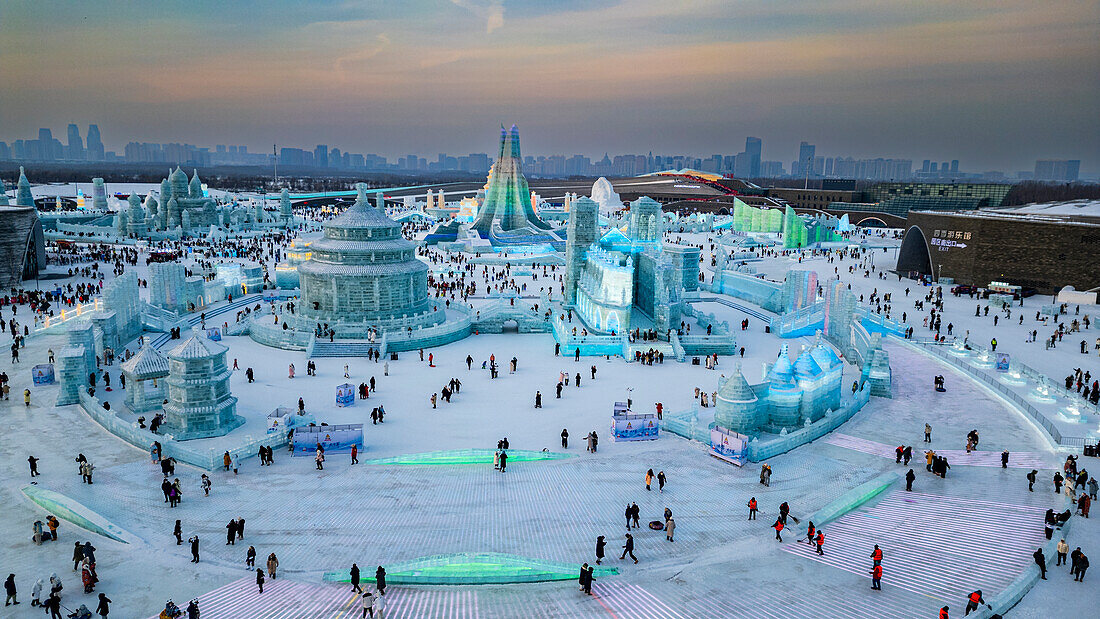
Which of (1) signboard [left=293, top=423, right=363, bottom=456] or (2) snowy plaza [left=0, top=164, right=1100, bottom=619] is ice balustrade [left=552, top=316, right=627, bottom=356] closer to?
(2) snowy plaza [left=0, top=164, right=1100, bottom=619]

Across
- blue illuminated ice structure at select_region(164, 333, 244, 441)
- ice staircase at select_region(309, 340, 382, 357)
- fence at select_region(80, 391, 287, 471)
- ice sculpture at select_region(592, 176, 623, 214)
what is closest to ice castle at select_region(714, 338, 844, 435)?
fence at select_region(80, 391, 287, 471)

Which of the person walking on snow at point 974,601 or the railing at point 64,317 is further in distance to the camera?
the railing at point 64,317

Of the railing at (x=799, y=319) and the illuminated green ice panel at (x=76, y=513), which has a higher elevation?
the railing at (x=799, y=319)

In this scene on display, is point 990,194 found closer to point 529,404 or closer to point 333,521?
point 529,404

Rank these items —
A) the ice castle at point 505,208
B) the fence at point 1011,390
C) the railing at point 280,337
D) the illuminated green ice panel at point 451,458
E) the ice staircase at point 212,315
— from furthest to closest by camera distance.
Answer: the ice castle at point 505,208, the ice staircase at point 212,315, the railing at point 280,337, the fence at point 1011,390, the illuminated green ice panel at point 451,458

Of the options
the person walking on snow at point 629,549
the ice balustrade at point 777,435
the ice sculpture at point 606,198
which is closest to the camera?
the person walking on snow at point 629,549

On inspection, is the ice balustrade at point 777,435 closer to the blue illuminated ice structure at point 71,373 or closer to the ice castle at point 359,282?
the ice castle at point 359,282

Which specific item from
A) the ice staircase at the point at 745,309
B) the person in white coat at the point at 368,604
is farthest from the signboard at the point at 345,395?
the ice staircase at the point at 745,309

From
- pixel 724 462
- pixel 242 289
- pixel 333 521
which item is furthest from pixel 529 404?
pixel 242 289
